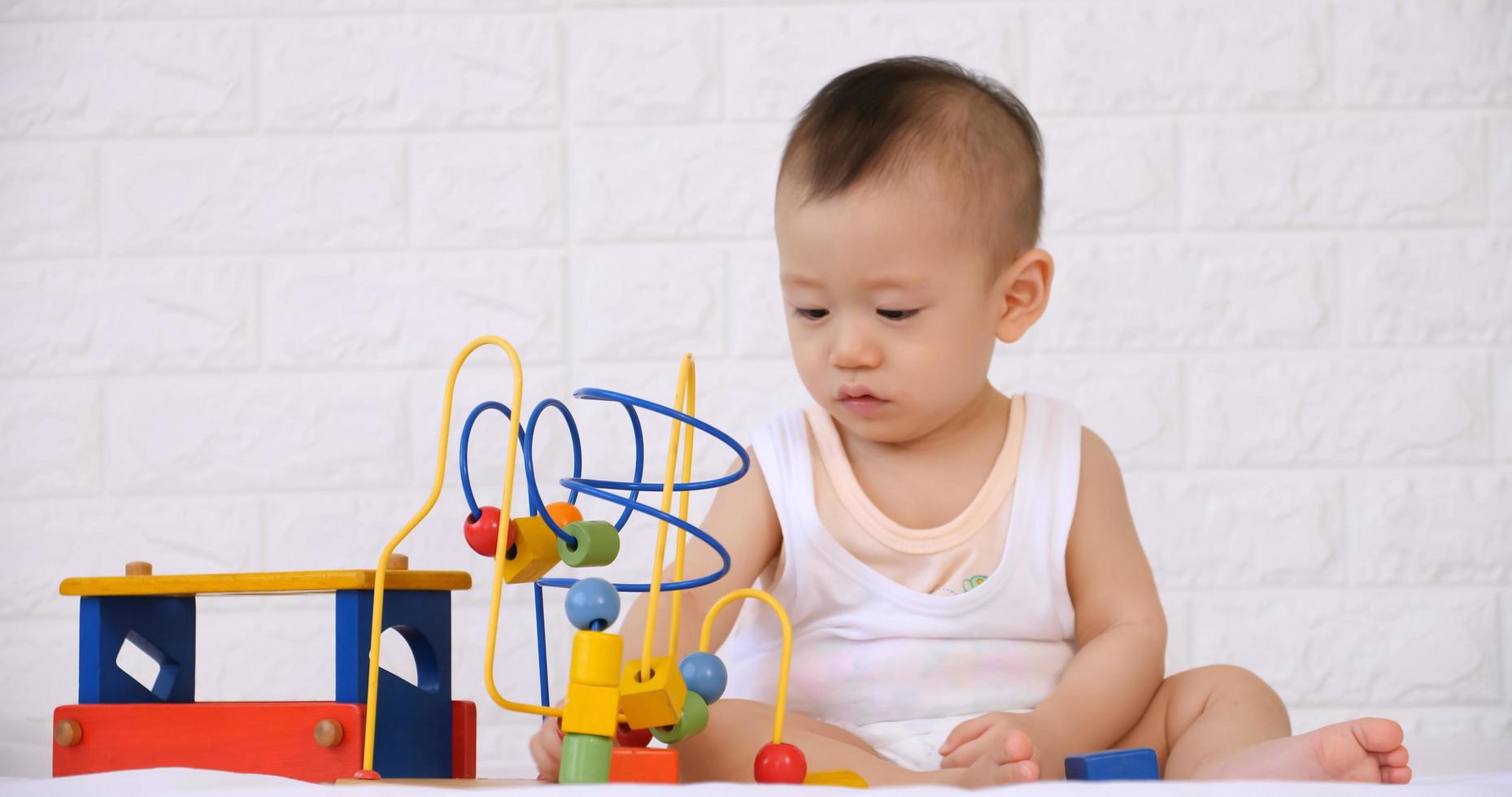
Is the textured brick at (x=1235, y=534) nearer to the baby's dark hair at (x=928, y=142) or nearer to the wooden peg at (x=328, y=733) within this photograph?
the baby's dark hair at (x=928, y=142)

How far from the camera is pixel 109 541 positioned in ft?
6.18

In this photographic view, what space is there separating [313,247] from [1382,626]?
145 cm

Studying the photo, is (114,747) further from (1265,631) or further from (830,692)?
(1265,631)

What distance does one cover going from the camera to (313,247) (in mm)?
1907

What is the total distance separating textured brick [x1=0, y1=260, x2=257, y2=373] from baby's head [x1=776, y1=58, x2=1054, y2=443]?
3.23 ft

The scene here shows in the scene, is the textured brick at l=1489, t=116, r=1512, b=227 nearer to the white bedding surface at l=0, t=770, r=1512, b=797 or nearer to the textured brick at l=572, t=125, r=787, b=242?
the textured brick at l=572, t=125, r=787, b=242

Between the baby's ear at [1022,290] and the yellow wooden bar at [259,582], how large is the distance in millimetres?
506

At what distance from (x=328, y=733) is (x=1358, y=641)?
1.37 metres

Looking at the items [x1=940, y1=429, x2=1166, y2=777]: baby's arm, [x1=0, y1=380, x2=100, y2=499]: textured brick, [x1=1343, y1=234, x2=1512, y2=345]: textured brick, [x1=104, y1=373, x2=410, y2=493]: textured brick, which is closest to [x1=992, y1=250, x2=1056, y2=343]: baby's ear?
[x1=940, y1=429, x2=1166, y2=777]: baby's arm

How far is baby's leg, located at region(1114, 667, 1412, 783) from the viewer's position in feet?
2.90

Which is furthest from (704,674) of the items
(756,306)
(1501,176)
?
(1501,176)

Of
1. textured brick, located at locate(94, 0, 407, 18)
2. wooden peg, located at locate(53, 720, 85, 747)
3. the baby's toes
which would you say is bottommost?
wooden peg, located at locate(53, 720, 85, 747)

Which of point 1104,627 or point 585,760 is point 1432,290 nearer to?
point 1104,627

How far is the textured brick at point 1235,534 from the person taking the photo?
73.1 inches
